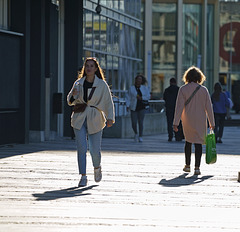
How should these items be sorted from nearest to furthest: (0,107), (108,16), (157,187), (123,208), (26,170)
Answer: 1. (123,208)
2. (157,187)
3. (26,170)
4. (0,107)
5. (108,16)

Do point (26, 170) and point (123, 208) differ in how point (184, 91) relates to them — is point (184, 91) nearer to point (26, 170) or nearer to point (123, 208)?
point (26, 170)

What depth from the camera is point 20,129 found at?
61.1 feet

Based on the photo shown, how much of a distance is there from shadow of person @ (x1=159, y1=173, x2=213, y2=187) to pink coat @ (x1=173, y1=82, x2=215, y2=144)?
70 cm

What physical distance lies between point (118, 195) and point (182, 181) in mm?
2180

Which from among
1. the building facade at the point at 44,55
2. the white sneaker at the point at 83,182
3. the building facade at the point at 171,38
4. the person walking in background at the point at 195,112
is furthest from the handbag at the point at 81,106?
the building facade at the point at 171,38

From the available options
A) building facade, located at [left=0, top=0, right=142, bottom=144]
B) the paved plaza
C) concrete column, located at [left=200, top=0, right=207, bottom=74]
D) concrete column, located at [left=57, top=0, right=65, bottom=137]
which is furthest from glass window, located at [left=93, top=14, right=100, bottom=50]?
concrete column, located at [left=200, top=0, right=207, bottom=74]

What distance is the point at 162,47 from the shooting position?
5447 cm

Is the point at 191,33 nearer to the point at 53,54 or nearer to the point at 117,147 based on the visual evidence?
the point at 53,54

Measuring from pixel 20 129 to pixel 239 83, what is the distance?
3992cm

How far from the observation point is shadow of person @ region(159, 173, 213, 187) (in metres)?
10.9

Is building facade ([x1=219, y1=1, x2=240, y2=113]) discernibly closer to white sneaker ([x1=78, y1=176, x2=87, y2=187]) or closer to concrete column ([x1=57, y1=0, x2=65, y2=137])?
concrete column ([x1=57, y1=0, x2=65, y2=137])

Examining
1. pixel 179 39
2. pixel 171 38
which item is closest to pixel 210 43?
pixel 179 39

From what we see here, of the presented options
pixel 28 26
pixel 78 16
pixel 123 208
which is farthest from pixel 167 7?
pixel 123 208

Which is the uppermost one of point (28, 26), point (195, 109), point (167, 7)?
point (167, 7)
